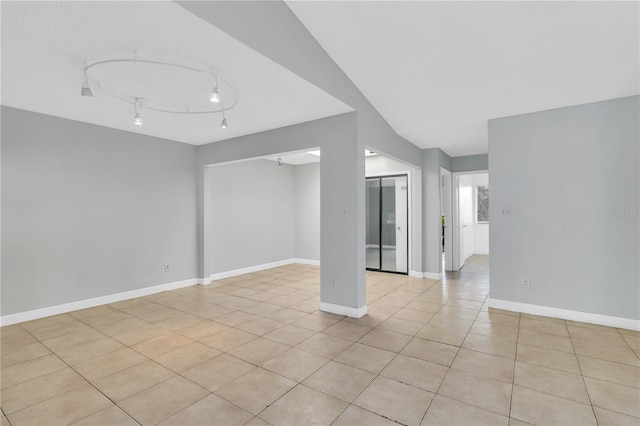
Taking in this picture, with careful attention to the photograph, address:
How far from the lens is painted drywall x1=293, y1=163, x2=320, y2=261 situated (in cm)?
786

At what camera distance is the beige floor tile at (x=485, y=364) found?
101 inches

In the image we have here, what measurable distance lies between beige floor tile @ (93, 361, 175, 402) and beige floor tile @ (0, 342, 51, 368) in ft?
3.51

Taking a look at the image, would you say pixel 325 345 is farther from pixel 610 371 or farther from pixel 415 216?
pixel 415 216

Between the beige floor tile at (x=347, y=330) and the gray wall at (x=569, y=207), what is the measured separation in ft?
6.93

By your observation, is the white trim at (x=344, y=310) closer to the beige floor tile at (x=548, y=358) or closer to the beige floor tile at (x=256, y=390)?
the beige floor tile at (x=256, y=390)

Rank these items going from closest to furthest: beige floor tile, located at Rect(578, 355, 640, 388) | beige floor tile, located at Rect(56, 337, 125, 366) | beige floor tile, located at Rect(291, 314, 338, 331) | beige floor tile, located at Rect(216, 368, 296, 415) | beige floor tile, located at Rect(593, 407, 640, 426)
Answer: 1. beige floor tile, located at Rect(593, 407, 640, 426)
2. beige floor tile, located at Rect(216, 368, 296, 415)
3. beige floor tile, located at Rect(578, 355, 640, 388)
4. beige floor tile, located at Rect(56, 337, 125, 366)
5. beige floor tile, located at Rect(291, 314, 338, 331)

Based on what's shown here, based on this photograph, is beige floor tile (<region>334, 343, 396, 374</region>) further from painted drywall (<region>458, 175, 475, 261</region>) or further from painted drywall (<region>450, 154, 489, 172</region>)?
painted drywall (<region>458, 175, 475, 261</region>)

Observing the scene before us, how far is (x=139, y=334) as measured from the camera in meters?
3.52

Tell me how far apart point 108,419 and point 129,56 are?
2.73 meters

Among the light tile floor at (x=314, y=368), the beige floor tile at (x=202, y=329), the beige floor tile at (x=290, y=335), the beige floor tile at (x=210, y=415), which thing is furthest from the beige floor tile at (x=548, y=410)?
the beige floor tile at (x=202, y=329)

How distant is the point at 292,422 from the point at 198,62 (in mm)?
2871

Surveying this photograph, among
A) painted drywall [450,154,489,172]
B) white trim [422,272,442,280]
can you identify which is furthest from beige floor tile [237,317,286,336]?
painted drywall [450,154,489,172]

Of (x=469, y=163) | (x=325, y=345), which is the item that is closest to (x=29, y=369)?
(x=325, y=345)

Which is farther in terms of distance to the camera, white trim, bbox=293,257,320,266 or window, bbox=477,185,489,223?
window, bbox=477,185,489,223
